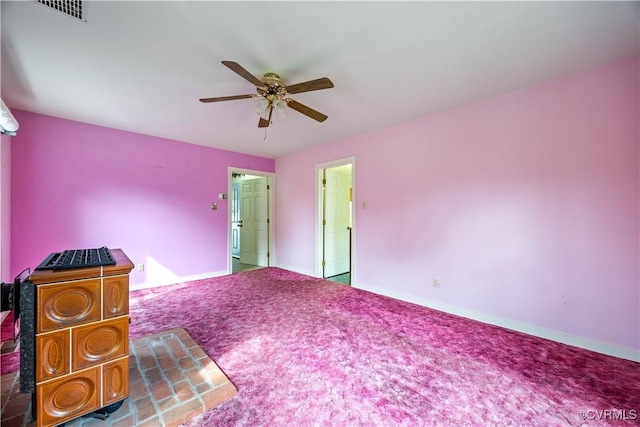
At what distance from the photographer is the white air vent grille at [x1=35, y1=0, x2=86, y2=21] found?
4.76 feet

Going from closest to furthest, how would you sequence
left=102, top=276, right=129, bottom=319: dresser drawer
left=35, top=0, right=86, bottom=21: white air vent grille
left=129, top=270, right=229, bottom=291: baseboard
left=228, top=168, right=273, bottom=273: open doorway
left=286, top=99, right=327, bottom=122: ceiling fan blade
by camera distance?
left=102, top=276, right=129, bottom=319: dresser drawer, left=35, top=0, right=86, bottom=21: white air vent grille, left=286, top=99, right=327, bottom=122: ceiling fan blade, left=129, top=270, right=229, bottom=291: baseboard, left=228, top=168, right=273, bottom=273: open doorway

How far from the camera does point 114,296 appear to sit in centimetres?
136

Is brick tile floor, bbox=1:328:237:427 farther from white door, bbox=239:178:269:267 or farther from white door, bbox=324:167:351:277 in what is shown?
white door, bbox=239:178:269:267

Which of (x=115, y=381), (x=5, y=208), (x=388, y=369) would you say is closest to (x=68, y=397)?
(x=115, y=381)

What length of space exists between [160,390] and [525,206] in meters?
3.35

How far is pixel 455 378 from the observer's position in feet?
5.74

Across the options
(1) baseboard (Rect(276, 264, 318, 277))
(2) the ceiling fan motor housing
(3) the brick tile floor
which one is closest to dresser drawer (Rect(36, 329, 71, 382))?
(3) the brick tile floor

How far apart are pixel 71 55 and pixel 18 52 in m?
0.34

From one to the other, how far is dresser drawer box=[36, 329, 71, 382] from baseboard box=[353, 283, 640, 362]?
3199 millimetres

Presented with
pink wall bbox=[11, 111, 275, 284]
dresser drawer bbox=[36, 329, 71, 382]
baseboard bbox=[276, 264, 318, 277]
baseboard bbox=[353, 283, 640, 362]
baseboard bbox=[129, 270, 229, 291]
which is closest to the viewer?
dresser drawer bbox=[36, 329, 71, 382]

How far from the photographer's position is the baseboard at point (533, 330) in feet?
6.55

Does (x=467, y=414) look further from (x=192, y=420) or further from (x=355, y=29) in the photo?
(x=355, y=29)

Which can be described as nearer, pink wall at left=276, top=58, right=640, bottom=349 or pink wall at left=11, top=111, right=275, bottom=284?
pink wall at left=276, top=58, right=640, bottom=349

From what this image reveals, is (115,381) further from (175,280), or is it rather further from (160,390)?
(175,280)
